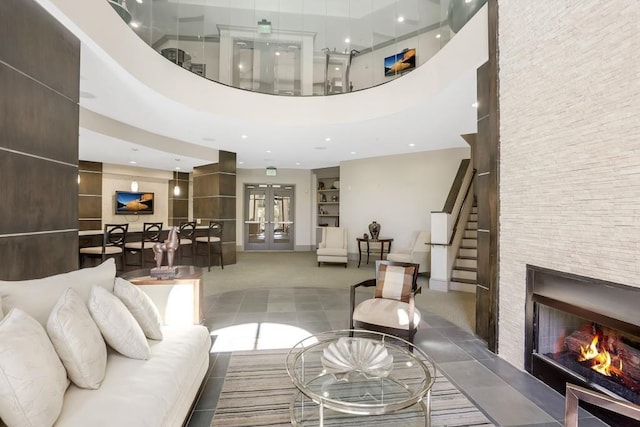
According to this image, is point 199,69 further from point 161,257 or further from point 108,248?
point 108,248

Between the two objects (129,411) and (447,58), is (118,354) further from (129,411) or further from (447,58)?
(447,58)

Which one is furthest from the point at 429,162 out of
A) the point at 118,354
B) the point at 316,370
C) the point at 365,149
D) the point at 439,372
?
the point at 118,354

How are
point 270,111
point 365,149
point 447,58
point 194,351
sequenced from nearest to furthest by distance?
point 194,351
point 447,58
point 270,111
point 365,149

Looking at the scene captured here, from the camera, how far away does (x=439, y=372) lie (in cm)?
256

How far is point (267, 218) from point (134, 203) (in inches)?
166

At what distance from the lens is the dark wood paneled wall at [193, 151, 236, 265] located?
760cm

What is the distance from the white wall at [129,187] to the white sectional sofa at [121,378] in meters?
7.32

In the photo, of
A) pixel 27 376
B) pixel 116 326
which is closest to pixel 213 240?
pixel 116 326

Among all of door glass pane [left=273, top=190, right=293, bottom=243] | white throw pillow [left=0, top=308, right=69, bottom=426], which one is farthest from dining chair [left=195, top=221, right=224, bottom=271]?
white throw pillow [left=0, top=308, right=69, bottom=426]

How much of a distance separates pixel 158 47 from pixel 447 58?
4.02 m

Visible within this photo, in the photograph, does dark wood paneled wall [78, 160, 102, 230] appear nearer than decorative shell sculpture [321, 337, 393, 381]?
No

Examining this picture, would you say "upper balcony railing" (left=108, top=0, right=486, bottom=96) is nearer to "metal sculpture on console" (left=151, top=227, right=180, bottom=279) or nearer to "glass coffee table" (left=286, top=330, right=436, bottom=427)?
"metal sculpture on console" (left=151, top=227, right=180, bottom=279)

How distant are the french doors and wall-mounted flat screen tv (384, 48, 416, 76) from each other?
6.07 m

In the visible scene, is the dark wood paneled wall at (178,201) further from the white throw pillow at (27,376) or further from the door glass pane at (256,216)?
the white throw pillow at (27,376)
